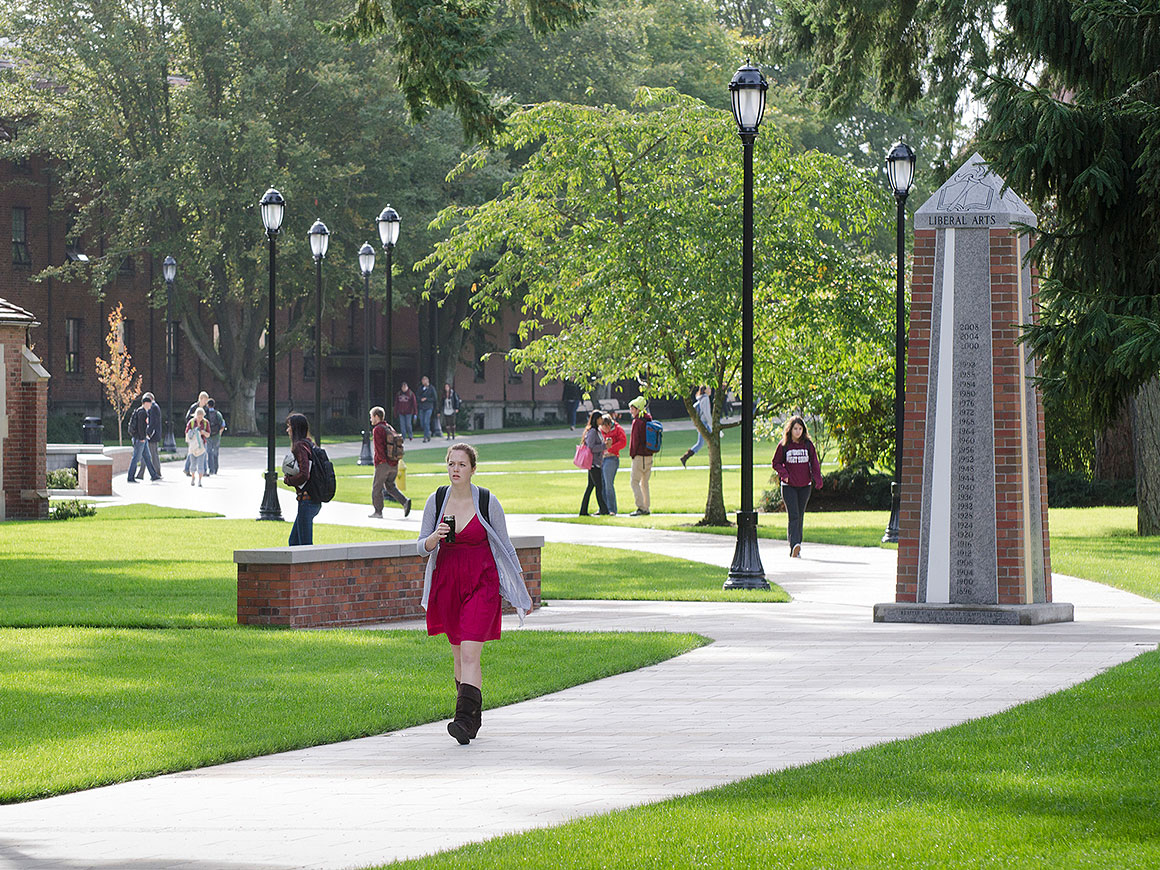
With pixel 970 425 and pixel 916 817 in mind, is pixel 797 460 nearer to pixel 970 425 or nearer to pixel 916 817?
pixel 970 425

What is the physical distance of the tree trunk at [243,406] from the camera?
60.3 metres

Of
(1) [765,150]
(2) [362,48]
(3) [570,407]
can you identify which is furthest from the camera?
(3) [570,407]

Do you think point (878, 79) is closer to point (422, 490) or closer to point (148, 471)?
point (422, 490)

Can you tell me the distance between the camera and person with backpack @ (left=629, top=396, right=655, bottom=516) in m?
29.7

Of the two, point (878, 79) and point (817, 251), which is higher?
point (878, 79)

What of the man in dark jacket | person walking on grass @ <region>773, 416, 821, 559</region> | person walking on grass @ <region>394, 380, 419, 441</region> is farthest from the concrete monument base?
person walking on grass @ <region>394, 380, 419, 441</region>

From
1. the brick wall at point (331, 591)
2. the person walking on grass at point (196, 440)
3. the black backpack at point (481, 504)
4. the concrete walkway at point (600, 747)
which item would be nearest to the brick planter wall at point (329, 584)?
the brick wall at point (331, 591)

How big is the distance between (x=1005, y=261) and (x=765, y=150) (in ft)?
40.2

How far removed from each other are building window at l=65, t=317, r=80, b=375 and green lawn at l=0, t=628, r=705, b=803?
52479mm

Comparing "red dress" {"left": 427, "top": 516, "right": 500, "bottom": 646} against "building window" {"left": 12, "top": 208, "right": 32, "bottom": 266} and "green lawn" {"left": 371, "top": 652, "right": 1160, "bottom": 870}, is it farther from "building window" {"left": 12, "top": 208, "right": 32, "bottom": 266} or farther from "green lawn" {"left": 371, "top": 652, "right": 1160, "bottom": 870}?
"building window" {"left": 12, "top": 208, "right": 32, "bottom": 266}

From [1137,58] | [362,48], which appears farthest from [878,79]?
[362,48]

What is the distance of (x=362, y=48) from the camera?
193ft

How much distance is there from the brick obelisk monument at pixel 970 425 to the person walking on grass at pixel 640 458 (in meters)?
13.6

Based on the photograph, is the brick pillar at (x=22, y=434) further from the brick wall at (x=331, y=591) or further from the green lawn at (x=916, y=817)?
the green lawn at (x=916, y=817)
